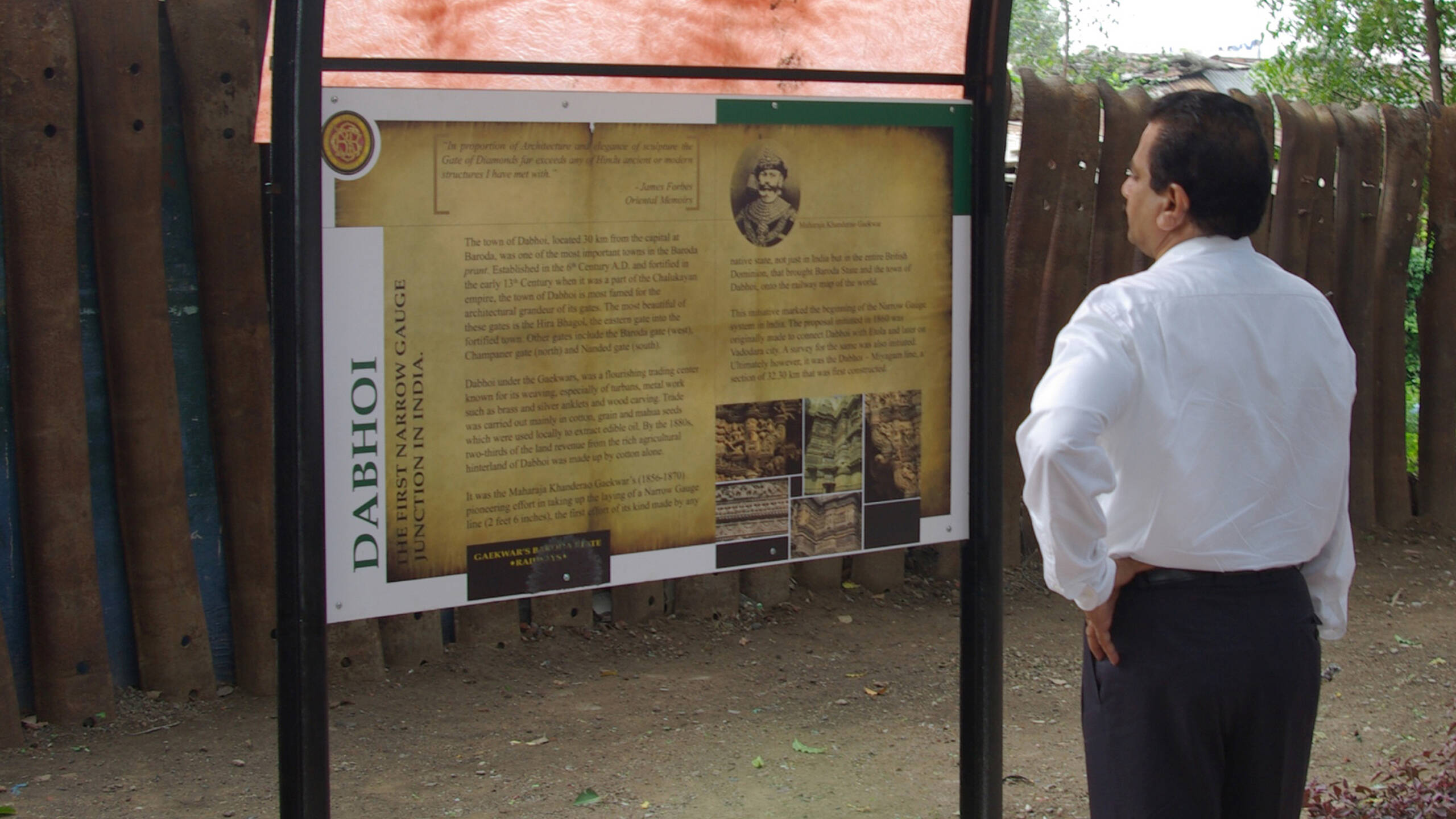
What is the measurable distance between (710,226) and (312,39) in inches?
32.0

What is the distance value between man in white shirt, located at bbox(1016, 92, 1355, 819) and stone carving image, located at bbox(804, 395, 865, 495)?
0.77 m

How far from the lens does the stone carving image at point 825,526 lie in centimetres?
279

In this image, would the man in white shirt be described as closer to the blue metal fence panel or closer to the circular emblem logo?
the circular emblem logo

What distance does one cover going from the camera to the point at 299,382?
2195 millimetres

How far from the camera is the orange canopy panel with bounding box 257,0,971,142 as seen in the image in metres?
2.44

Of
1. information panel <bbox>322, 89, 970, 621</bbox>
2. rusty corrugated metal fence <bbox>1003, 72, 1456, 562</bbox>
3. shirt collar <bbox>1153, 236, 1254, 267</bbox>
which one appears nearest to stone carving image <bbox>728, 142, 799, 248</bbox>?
information panel <bbox>322, 89, 970, 621</bbox>

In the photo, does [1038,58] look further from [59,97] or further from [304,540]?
[304,540]

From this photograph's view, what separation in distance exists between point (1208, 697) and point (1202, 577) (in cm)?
19

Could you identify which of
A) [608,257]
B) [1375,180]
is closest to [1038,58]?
[1375,180]

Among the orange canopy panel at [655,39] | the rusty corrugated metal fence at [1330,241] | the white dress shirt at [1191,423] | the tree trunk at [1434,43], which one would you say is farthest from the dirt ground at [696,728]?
the tree trunk at [1434,43]

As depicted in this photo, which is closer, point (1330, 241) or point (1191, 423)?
point (1191, 423)

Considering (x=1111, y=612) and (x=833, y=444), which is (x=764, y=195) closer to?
(x=833, y=444)

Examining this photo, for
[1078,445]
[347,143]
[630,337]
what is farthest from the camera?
[630,337]

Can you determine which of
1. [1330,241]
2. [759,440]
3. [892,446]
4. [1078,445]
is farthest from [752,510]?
[1330,241]
